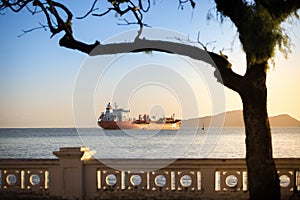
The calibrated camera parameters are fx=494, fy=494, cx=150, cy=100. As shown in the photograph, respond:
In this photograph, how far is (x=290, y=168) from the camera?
8109mm

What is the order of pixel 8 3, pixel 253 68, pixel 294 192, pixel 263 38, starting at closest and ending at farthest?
pixel 263 38, pixel 253 68, pixel 8 3, pixel 294 192

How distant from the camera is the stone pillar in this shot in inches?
338

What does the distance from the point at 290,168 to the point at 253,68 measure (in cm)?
225

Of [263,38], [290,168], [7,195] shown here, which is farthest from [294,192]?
[7,195]

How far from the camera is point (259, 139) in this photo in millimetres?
6629

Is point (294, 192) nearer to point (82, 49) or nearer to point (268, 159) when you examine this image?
point (268, 159)

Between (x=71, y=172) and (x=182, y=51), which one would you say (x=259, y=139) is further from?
(x=71, y=172)

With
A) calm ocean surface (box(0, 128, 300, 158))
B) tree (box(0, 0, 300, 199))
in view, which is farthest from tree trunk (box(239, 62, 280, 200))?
calm ocean surface (box(0, 128, 300, 158))

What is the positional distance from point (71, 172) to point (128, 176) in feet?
3.28

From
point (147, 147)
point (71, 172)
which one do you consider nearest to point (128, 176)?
point (71, 172)

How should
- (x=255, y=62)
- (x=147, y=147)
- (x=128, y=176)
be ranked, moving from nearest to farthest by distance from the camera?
(x=255, y=62) < (x=128, y=176) < (x=147, y=147)

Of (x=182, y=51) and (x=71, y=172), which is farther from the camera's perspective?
(x=71, y=172)

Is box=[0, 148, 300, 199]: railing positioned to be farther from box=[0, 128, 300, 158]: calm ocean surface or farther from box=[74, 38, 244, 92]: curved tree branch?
box=[0, 128, 300, 158]: calm ocean surface

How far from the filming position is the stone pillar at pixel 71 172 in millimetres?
8578
